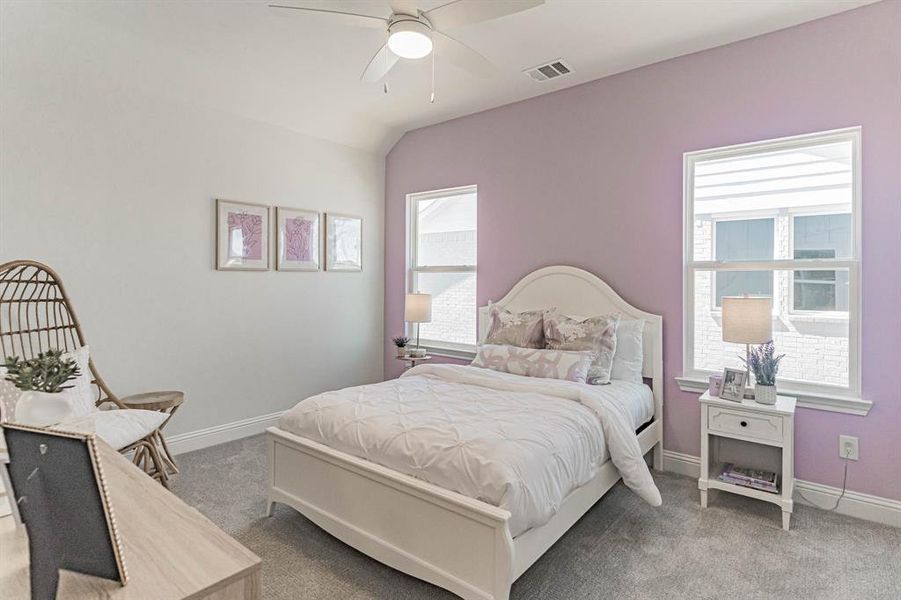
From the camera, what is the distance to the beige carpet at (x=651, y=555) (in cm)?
201

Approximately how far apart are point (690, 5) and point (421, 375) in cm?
274

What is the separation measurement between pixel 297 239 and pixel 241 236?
514 mm

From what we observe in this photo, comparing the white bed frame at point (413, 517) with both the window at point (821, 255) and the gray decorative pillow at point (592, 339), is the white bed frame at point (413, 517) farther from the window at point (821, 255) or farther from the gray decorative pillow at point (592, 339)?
the window at point (821, 255)

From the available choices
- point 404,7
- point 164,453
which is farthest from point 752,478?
point 164,453

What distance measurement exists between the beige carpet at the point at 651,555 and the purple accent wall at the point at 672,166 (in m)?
0.47

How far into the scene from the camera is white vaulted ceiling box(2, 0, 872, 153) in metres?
2.71

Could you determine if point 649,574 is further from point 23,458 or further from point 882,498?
point 23,458

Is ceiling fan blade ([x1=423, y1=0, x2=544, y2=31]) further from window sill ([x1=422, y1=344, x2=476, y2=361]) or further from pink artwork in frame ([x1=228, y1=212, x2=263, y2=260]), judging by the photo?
window sill ([x1=422, y1=344, x2=476, y2=361])

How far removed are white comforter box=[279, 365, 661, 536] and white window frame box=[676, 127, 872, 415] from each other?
936 millimetres

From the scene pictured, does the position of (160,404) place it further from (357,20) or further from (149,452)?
(357,20)

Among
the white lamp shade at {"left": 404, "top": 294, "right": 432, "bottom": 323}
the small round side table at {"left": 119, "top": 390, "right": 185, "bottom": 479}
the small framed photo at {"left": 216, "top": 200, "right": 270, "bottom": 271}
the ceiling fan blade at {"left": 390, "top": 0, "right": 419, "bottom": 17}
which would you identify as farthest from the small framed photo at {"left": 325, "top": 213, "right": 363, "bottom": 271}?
the ceiling fan blade at {"left": 390, "top": 0, "right": 419, "bottom": 17}

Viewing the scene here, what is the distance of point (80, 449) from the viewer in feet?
2.46

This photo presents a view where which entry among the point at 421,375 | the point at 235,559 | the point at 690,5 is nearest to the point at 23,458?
the point at 235,559

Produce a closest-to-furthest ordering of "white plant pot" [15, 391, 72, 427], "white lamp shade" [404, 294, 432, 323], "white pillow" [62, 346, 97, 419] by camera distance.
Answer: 1. "white plant pot" [15, 391, 72, 427]
2. "white pillow" [62, 346, 97, 419]
3. "white lamp shade" [404, 294, 432, 323]
